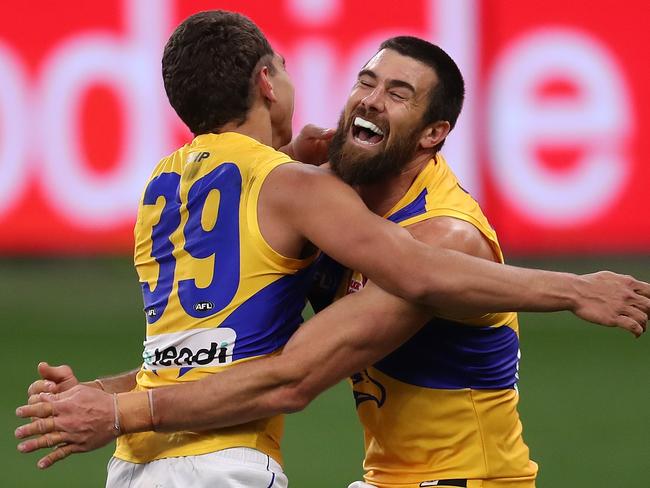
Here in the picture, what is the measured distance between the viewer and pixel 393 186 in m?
4.49

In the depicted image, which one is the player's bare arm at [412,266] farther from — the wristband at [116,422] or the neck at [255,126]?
the wristband at [116,422]

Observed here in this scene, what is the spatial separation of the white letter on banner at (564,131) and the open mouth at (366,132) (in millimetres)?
6144

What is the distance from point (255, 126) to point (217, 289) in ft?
2.07

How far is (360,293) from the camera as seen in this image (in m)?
4.03

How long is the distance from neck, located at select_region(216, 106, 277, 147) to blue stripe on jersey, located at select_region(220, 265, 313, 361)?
0.53 m

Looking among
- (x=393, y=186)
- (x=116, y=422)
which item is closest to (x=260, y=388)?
(x=116, y=422)

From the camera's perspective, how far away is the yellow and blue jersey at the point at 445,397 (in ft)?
14.1

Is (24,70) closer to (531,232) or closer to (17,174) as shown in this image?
(17,174)

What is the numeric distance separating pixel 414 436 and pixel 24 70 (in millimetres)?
7219

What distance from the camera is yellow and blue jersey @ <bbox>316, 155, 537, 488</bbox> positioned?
4.31 m

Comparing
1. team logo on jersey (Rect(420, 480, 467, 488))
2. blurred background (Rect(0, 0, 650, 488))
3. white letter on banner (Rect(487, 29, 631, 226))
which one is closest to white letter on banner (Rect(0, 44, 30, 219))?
blurred background (Rect(0, 0, 650, 488))

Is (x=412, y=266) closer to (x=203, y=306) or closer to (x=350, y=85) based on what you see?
(x=203, y=306)

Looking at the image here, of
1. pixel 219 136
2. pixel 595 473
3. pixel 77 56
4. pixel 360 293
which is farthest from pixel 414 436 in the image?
pixel 77 56

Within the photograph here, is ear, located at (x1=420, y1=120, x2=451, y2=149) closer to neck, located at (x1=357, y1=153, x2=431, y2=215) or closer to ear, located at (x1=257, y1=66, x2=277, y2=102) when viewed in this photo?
neck, located at (x1=357, y1=153, x2=431, y2=215)
